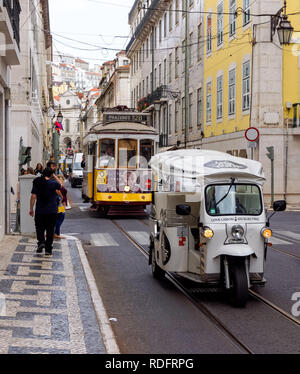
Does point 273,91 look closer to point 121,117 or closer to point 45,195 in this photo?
point 121,117

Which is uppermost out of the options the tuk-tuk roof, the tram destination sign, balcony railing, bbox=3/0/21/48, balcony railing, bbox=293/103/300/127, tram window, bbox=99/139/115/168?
balcony railing, bbox=3/0/21/48

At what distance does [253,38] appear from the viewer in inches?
1073

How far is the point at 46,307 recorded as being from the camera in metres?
7.33

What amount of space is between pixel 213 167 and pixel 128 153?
525 inches

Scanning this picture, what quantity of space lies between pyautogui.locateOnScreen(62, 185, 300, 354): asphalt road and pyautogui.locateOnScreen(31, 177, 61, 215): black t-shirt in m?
1.31

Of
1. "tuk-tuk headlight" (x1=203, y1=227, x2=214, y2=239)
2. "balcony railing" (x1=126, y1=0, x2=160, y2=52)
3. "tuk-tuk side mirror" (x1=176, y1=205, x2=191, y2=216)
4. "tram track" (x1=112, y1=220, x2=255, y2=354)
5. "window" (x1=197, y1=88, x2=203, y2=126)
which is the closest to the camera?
"tram track" (x1=112, y1=220, x2=255, y2=354)

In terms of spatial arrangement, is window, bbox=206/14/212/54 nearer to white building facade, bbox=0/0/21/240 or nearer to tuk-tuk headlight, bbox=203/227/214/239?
white building facade, bbox=0/0/21/240

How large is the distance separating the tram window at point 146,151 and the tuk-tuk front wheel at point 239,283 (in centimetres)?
1394

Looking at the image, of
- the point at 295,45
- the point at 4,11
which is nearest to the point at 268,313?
the point at 4,11

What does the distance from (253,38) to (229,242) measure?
2075 centimetres

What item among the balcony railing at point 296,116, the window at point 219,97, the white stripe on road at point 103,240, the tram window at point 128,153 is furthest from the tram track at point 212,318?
the window at point 219,97

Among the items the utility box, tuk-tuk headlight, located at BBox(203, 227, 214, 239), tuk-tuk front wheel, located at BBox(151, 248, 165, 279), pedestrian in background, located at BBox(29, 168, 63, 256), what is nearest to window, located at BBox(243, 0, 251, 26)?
the utility box

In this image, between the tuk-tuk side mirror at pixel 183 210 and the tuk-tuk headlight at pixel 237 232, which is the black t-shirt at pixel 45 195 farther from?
the tuk-tuk headlight at pixel 237 232

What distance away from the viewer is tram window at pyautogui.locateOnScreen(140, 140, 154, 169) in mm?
21781
